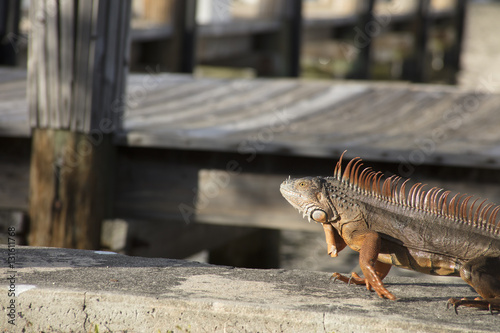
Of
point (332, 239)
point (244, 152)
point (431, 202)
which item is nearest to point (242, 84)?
point (244, 152)

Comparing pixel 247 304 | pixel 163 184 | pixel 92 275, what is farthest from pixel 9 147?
pixel 247 304

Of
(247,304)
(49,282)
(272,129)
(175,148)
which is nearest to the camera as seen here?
(247,304)

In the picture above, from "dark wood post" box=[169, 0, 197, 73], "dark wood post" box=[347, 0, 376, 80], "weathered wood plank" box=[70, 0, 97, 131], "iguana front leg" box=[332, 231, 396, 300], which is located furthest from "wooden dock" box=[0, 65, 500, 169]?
"dark wood post" box=[347, 0, 376, 80]

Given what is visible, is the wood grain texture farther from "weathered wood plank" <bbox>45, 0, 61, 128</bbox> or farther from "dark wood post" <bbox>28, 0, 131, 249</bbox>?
"weathered wood plank" <bbox>45, 0, 61, 128</bbox>

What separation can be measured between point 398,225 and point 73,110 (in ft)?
8.14

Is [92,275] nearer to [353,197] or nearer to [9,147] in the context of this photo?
[353,197]

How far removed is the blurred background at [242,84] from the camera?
4.55m

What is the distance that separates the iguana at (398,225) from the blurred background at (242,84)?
168cm

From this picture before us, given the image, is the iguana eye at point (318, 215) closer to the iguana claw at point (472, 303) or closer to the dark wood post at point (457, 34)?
the iguana claw at point (472, 303)

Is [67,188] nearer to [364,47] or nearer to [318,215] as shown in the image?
[318,215]

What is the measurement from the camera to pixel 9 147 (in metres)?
4.75

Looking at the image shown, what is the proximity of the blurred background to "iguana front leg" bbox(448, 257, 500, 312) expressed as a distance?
184 cm

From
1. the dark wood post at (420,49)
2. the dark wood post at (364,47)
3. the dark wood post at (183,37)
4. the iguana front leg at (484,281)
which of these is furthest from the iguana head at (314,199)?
the dark wood post at (420,49)

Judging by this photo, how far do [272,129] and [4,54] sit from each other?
10.8 feet
